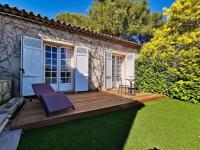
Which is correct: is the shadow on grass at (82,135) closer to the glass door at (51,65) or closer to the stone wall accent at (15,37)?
the stone wall accent at (15,37)

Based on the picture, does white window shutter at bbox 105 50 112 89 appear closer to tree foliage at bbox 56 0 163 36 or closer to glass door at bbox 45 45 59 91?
glass door at bbox 45 45 59 91

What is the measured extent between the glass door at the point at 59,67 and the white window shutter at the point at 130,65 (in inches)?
136

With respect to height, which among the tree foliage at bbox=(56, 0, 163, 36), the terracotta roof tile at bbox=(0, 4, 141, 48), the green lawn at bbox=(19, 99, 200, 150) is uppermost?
the tree foliage at bbox=(56, 0, 163, 36)

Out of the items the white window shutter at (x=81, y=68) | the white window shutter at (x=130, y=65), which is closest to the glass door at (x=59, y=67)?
the white window shutter at (x=81, y=68)

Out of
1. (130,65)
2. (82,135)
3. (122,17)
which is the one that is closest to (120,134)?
(82,135)

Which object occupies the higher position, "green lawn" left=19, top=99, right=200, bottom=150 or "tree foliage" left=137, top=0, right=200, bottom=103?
"tree foliage" left=137, top=0, right=200, bottom=103

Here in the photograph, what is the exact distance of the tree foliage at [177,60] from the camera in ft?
18.1

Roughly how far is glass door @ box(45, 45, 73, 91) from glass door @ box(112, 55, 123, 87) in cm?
280

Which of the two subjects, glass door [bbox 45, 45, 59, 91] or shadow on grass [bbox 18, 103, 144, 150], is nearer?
shadow on grass [bbox 18, 103, 144, 150]

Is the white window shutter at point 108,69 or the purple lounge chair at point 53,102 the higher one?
the white window shutter at point 108,69

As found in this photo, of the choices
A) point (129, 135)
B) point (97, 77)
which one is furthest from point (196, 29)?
point (129, 135)

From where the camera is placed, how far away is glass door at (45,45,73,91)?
18.9 feet

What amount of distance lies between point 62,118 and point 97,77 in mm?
4134

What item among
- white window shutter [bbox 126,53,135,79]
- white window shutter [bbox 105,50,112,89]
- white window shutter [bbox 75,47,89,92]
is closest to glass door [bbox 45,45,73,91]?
white window shutter [bbox 75,47,89,92]
